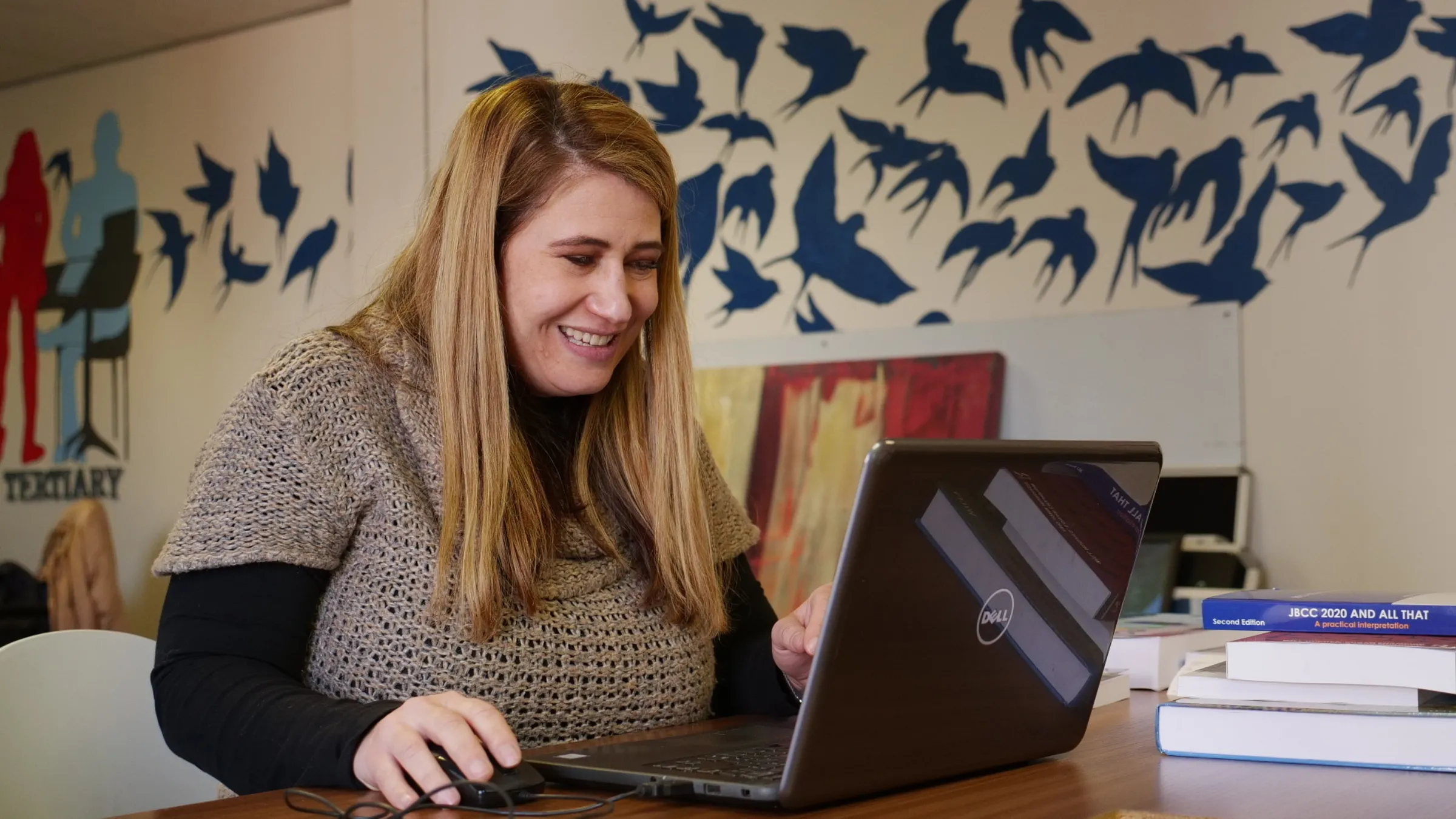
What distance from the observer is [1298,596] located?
109 centimetres

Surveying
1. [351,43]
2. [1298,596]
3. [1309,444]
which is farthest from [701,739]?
[351,43]

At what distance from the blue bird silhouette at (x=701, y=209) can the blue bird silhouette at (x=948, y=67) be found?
61 cm

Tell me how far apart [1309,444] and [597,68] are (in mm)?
2196

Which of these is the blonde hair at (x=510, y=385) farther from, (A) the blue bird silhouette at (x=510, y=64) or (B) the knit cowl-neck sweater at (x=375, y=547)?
(A) the blue bird silhouette at (x=510, y=64)

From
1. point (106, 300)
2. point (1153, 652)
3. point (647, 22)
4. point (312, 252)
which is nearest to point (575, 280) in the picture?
point (1153, 652)

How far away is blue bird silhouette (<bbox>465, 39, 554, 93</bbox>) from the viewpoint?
411 centimetres

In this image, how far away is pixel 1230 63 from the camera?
3.05 metres

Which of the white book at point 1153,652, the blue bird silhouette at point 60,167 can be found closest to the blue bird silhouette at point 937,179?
the white book at point 1153,652

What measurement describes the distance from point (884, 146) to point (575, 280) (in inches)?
87.9

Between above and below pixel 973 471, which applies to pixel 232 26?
above

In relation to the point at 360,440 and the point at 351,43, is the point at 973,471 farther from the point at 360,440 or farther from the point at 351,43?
the point at 351,43

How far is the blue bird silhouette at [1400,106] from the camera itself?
284cm

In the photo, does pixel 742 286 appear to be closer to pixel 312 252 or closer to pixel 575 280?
pixel 312 252

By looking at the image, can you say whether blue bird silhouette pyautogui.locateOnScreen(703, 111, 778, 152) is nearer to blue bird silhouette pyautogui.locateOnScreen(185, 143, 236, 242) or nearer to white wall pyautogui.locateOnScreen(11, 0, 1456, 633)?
white wall pyautogui.locateOnScreen(11, 0, 1456, 633)
